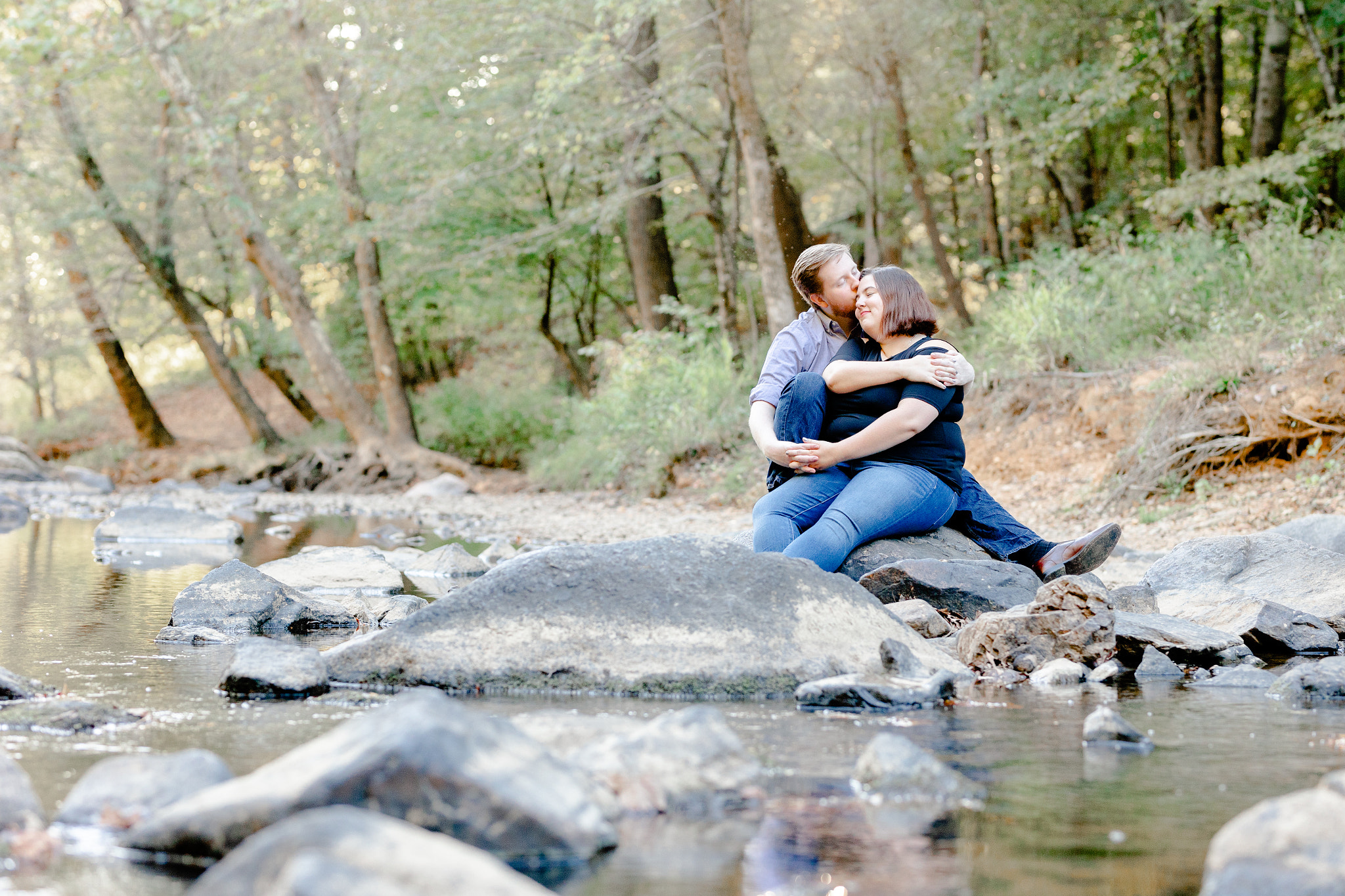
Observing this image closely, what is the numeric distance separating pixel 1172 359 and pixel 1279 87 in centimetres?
547

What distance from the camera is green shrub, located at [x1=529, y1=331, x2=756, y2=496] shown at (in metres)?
11.4

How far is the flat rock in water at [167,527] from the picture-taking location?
27.6 feet

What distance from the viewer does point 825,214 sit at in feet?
66.1

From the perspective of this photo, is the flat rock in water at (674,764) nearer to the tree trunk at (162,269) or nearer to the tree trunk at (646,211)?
the tree trunk at (646,211)

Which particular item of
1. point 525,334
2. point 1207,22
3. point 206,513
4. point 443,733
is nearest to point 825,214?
point 525,334

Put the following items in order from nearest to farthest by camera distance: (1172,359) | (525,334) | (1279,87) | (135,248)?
(1172,359) → (1279,87) → (135,248) → (525,334)

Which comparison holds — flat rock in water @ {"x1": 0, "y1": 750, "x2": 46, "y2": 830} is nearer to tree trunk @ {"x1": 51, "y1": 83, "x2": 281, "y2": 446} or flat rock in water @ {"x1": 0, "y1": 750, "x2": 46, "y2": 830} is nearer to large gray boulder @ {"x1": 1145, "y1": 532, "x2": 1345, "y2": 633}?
large gray boulder @ {"x1": 1145, "y1": 532, "x2": 1345, "y2": 633}

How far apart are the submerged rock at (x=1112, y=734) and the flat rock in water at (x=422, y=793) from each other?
131cm

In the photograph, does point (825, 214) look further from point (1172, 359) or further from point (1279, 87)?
point (1172, 359)

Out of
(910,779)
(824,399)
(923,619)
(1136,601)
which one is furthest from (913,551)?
(910,779)

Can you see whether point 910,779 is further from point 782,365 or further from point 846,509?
point 782,365

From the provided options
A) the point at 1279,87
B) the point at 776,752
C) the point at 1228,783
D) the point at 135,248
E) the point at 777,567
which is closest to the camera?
the point at 1228,783

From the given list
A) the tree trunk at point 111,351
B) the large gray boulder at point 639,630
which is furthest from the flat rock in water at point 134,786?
the tree trunk at point 111,351

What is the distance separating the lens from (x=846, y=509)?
13.6 ft
